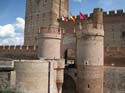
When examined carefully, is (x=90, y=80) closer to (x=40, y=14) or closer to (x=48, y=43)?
(x=48, y=43)

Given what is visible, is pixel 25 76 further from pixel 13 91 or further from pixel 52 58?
pixel 52 58

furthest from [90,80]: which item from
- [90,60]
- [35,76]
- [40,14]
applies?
[40,14]

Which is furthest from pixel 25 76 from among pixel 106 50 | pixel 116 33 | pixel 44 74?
pixel 116 33

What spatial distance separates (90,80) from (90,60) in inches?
61.2

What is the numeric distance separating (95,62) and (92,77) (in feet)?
3.94

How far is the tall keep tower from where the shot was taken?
30422 millimetres

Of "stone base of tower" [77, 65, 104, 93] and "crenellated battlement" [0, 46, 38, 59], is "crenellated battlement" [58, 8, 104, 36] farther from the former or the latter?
"crenellated battlement" [0, 46, 38, 59]

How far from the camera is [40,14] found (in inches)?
1251

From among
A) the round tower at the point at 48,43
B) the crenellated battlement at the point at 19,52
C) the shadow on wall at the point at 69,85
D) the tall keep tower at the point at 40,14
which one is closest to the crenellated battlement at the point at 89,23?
the tall keep tower at the point at 40,14

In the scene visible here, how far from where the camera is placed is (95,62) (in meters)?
18.9

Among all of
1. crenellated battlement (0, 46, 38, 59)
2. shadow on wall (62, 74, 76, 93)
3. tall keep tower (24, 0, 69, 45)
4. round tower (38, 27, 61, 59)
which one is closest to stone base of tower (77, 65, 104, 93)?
shadow on wall (62, 74, 76, 93)

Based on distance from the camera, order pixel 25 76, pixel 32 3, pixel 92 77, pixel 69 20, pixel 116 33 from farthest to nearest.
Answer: pixel 32 3, pixel 69 20, pixel 116 33, pixel 92 77, pixel 25 76

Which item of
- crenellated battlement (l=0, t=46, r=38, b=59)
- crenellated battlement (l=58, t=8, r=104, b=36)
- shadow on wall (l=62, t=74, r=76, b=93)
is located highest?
crenellated battlement (l=58, t=8, r=104, b=36)

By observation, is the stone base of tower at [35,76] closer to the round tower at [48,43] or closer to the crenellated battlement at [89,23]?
the round tower at [48,43]
